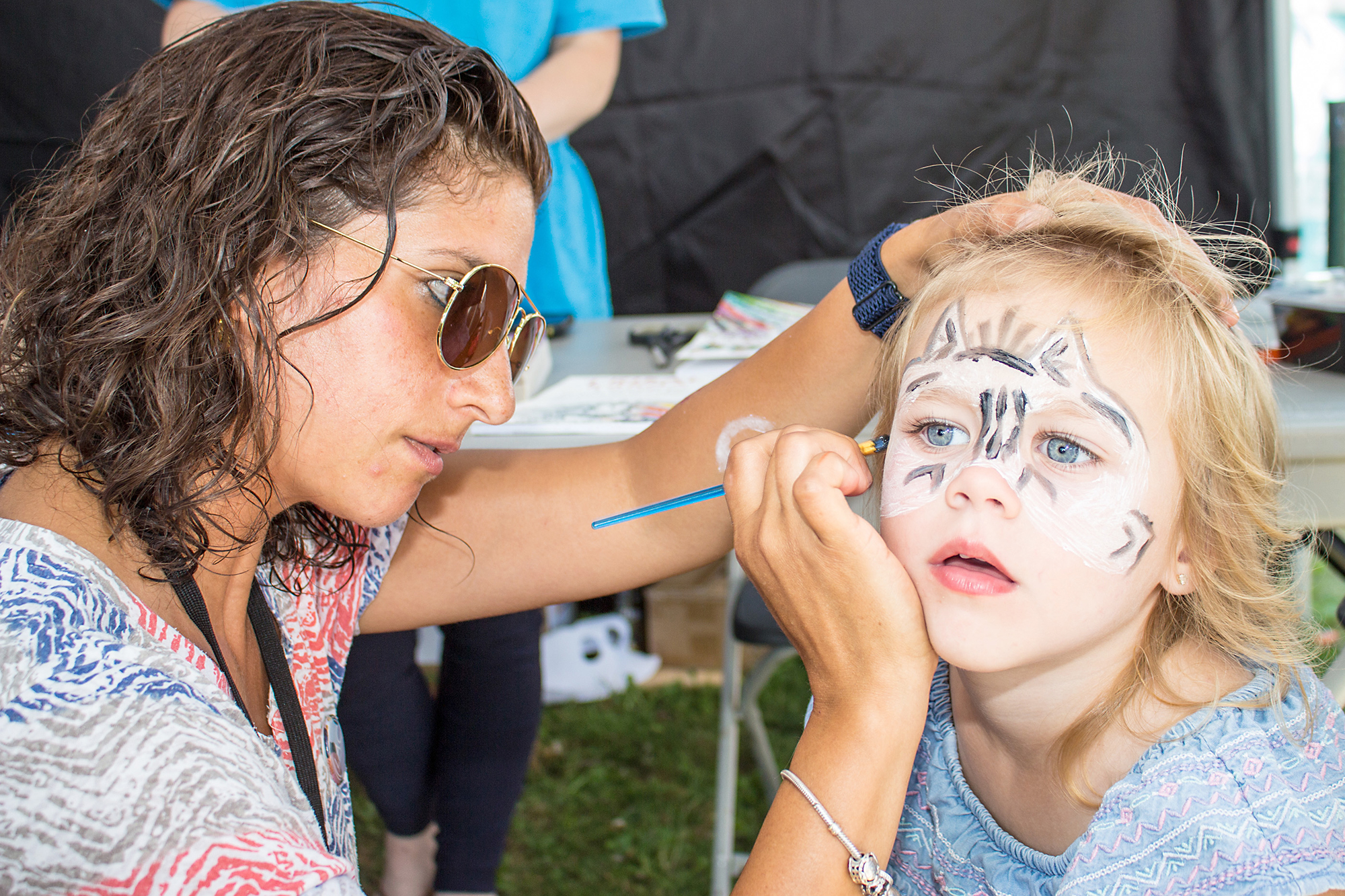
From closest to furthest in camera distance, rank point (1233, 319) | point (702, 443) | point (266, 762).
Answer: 1. point (266, 762)
2. point (1233, 319)
3. point (702, 443)

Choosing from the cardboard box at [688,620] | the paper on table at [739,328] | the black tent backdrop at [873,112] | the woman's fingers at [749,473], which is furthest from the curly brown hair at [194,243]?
the black tent backdrop at [873,112]

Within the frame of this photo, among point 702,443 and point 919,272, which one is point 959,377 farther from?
point 702,443

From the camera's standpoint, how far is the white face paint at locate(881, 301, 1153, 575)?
3.29 feet

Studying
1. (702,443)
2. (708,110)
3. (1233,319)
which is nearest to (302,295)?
(702,443)

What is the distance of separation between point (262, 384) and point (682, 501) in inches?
19.8

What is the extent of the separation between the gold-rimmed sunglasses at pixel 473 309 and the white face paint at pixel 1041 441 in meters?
0.50

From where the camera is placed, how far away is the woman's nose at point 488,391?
3.79 feet

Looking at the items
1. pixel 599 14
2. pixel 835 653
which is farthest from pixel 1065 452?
pixel 599 14

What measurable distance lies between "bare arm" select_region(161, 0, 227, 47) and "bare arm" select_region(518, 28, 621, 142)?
67 centimetres

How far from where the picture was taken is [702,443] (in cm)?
131

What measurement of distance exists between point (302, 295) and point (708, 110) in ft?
10.0

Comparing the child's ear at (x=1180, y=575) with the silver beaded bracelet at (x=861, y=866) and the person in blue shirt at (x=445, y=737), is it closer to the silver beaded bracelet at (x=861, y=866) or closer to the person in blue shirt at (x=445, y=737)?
the silver beaded bracelet at (x=861, y=866)

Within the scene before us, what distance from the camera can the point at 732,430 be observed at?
129 centimetres

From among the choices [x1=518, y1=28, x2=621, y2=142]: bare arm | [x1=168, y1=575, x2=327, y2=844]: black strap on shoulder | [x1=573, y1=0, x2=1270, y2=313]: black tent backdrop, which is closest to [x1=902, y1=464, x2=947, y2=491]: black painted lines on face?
[x1=168, y1=575, x2=327, y2=844]: black strap on shoulder
